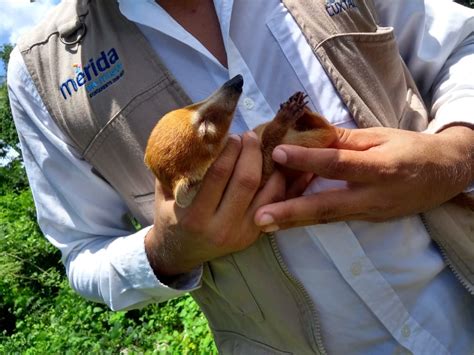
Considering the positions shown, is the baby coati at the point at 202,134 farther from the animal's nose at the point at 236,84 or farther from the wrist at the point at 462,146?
the wrist at the point at 462,146

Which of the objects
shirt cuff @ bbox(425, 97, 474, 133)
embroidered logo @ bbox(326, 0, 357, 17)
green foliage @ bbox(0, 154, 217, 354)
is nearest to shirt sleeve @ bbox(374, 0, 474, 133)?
shirt cuff @ bbox(425, 97, 474, 133)

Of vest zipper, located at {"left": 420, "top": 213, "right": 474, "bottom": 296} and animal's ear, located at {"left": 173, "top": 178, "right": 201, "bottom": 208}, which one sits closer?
animal's ear, located at {"left": 173, "top": 178, "right": 201, "bottom": 208}

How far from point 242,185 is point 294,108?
0.24m

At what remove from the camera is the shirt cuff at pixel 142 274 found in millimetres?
1345

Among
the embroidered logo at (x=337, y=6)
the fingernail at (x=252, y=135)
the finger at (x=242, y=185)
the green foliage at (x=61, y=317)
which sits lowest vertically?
the green foliage at (x=61, y=317)

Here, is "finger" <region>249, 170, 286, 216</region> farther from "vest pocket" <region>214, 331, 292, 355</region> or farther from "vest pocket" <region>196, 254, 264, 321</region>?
"vest pocket" <region>214, 331, 292, 355</region>

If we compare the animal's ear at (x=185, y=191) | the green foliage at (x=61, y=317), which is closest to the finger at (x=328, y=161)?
the animal's ear at (x=185, y=191)

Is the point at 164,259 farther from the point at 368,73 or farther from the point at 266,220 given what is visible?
the point at 368,73

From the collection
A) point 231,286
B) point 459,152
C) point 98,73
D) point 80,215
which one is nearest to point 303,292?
point 231,286

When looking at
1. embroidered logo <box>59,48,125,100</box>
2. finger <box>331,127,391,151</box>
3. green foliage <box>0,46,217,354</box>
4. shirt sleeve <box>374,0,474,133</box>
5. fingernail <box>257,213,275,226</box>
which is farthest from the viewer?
green foliage <box>0,46,217,354</box>

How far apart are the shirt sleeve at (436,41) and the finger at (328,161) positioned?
413mm

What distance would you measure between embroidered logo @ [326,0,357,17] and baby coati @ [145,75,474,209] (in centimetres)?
30

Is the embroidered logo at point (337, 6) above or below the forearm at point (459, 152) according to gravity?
above

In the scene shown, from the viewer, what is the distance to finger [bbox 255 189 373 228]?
3.62 ft
